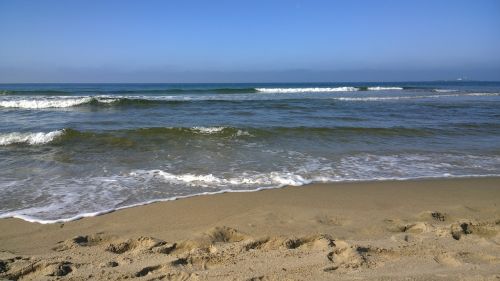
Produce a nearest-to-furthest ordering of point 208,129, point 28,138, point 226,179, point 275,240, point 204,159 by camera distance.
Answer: point 275,240
point 226,179
point 204,159
point 28,138
point 208,129

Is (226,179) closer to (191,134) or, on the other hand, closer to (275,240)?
(275,240)

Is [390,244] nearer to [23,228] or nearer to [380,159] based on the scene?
[23,228]

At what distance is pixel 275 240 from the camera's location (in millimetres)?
3611

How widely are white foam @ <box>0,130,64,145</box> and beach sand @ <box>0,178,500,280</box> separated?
5.87 metres

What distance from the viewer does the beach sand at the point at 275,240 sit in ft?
9.70

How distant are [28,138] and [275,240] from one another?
8553 mm

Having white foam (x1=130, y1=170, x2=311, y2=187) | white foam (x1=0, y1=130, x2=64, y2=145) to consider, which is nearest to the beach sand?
white foam (x1=130, y1=170, x2=311, y2=187)

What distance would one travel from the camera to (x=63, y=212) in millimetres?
4543

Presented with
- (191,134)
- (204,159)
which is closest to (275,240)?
(204,159)

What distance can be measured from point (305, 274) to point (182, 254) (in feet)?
3.56

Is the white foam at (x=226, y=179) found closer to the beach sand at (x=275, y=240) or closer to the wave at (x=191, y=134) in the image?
the beach sand at (x=275, y=240)

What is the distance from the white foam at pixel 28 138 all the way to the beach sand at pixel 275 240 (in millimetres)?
5875

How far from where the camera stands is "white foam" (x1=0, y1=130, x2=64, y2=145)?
9.46 meters

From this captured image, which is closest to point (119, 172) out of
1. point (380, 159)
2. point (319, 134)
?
point (380, 159)
